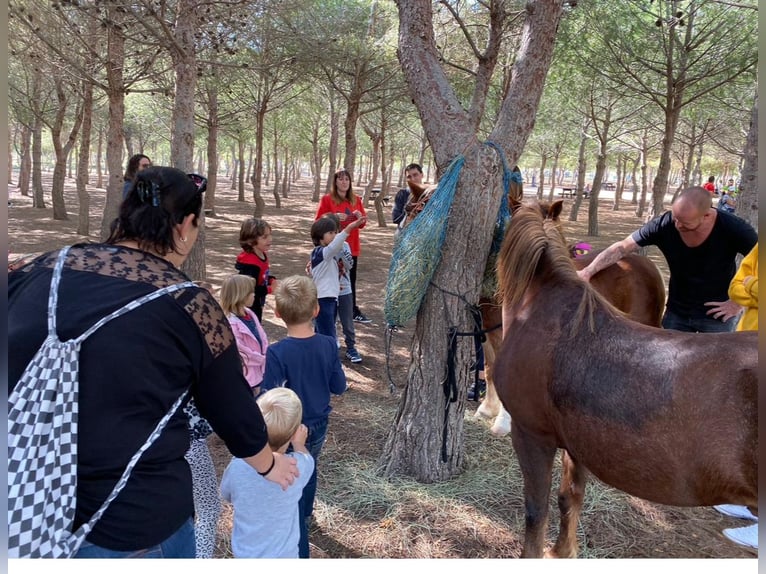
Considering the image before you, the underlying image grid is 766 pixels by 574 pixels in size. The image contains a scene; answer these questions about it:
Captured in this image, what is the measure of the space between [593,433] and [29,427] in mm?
1976

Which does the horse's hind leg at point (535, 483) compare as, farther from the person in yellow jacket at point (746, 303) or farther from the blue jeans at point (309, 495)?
the person in yellow jacket at point (746, 303)

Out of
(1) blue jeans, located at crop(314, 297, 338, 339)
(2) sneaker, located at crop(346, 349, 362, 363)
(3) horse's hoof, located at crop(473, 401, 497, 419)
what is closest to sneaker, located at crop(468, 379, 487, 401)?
(3) horse's hoof, located at crop(473, 401, 497, 419)

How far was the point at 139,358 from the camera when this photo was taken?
1.31 metres

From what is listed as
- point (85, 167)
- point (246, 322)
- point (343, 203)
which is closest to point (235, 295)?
point (246, 322)

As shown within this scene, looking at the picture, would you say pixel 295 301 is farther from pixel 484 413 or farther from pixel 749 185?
pixel 749 185

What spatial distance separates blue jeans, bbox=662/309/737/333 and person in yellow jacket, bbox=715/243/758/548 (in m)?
0.60

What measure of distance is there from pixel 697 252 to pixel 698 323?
0.57 metres

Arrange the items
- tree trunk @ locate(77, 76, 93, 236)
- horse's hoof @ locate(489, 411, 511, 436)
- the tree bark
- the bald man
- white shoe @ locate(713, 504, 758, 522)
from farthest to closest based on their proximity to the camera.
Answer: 1. tree trunk @ locate(77, 76, 93, 236)
2. the tree bark
3. horse's hoof @ locate(489, 411, 511, 436)
4. the bald man
5. white shoe @ locate(713, 504, 758, 522)

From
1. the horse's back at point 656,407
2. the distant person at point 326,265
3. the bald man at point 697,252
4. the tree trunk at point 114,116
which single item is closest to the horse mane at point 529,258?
the horse's back at point 656,407

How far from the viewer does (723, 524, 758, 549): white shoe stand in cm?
303

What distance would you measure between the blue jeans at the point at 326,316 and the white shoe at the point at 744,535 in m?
3.41

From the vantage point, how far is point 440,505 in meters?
3.25

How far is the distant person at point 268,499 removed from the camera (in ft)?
6.89

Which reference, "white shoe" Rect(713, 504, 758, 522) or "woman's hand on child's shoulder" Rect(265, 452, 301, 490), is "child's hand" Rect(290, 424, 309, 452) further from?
"white shoe" Rect(713, 504, 758, 522)
